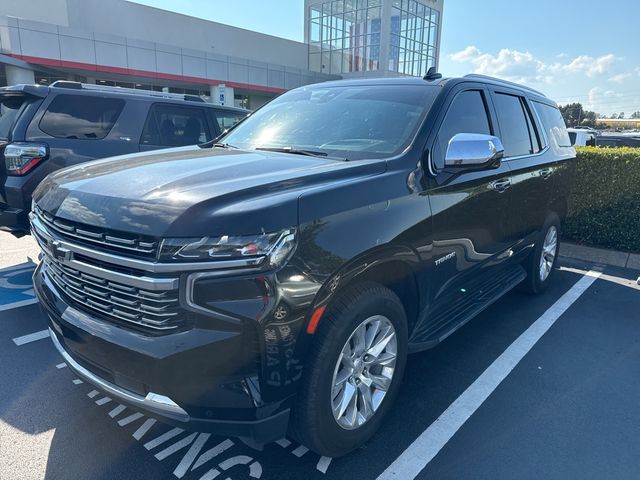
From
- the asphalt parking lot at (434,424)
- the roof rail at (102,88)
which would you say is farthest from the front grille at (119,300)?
the roof rail at (102,88)

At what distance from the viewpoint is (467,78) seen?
3.63 metres

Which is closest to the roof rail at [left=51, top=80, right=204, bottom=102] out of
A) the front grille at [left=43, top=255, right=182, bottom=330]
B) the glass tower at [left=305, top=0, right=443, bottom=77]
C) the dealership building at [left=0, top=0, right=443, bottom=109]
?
the front grille at [left=43, top=255, right=182, bottom=330]

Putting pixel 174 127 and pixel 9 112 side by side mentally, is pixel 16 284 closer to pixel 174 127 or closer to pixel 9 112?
pixel 9 112

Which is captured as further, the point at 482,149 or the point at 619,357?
the point at 619,357

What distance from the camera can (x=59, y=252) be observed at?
2350mm

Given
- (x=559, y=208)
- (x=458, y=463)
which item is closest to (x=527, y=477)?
(x=458, y=463)

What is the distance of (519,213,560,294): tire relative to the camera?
487cm

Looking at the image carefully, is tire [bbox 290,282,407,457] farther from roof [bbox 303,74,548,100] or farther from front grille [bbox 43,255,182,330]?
roof [bbox 303,74,548,100]

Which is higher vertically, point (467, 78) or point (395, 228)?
point (467, 78)

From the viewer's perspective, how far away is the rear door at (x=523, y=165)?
13.3ft

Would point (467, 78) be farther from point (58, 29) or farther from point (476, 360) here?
point (58, 29)

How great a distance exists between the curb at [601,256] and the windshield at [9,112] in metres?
7.38

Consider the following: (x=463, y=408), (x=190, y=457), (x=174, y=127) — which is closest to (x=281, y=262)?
(x=190, y=457)

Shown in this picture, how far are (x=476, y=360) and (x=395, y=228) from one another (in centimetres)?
177
